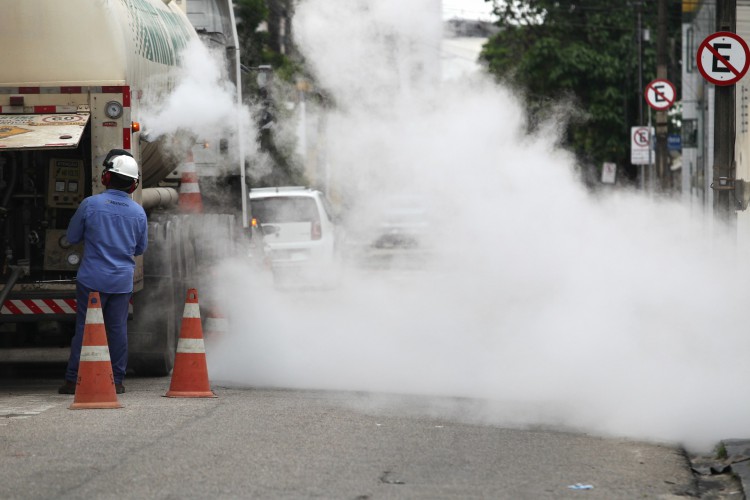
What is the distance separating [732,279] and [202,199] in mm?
6572

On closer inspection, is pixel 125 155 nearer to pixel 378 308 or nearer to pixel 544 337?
pixel 544 337

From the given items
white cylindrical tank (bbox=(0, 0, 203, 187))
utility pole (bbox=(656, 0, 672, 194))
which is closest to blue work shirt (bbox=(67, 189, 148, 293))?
white cylindrical tank (bbox=(0, 0, 203, 187))

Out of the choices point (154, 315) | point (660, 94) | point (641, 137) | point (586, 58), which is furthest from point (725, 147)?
point (586, 58)

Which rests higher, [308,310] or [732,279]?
[732,279]

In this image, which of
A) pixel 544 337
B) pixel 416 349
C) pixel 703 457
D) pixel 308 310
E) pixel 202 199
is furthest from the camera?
pixel 308 310

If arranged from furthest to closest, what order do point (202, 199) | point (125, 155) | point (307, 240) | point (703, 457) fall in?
point (307, 240) → point (202, 199) → point (125, 155) → point (703, 457)

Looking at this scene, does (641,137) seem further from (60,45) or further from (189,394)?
(189,394)

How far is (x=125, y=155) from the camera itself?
988 centimetres

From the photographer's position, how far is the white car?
67.6 feet

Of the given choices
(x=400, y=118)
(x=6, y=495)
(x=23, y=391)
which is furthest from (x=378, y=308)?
(x=6, y=495)

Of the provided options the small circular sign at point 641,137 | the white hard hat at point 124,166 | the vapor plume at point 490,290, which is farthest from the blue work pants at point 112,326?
the small circular sign at point 641,137

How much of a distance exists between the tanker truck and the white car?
8.94 m

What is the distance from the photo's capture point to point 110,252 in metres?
9.86

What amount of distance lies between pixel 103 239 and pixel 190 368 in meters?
1.15
